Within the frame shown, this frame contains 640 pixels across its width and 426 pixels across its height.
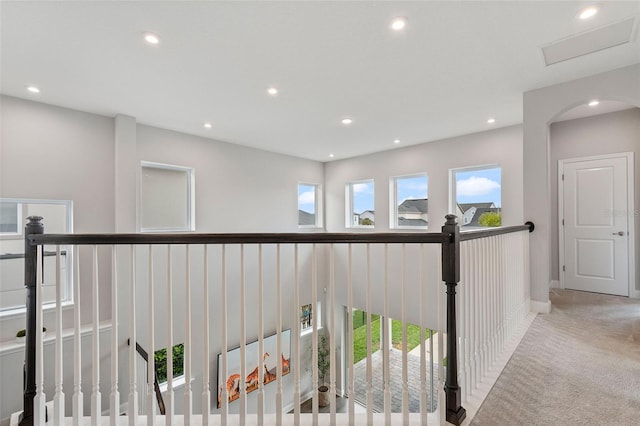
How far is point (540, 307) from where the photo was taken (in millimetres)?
3143

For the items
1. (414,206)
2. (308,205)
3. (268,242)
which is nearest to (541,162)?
(414,206)

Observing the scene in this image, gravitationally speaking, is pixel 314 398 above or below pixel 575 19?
below

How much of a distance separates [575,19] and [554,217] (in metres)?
3.17

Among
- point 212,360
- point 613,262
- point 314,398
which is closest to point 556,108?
point 613,262

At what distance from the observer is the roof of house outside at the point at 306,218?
682 centimetres

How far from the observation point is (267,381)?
18.1 feet

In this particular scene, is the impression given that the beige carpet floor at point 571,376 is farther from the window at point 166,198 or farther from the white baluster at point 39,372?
the window at point 166,198

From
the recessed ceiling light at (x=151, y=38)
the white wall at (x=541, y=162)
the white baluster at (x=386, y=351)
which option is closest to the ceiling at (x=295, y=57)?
the recessed ceiling light at (x=151, y=38)

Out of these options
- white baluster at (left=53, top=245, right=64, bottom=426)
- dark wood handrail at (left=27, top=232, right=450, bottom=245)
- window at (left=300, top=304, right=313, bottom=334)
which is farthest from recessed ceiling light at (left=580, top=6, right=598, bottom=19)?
window at (left=300, top=304, right=313, bottom=334)

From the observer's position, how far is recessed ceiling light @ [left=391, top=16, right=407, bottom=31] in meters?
2.08

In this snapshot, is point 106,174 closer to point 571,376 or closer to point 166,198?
point 166,198

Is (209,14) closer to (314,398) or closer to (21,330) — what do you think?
(314,398)

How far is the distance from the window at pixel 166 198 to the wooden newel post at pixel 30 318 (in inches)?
122

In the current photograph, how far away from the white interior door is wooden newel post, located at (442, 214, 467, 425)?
3.91 meters
